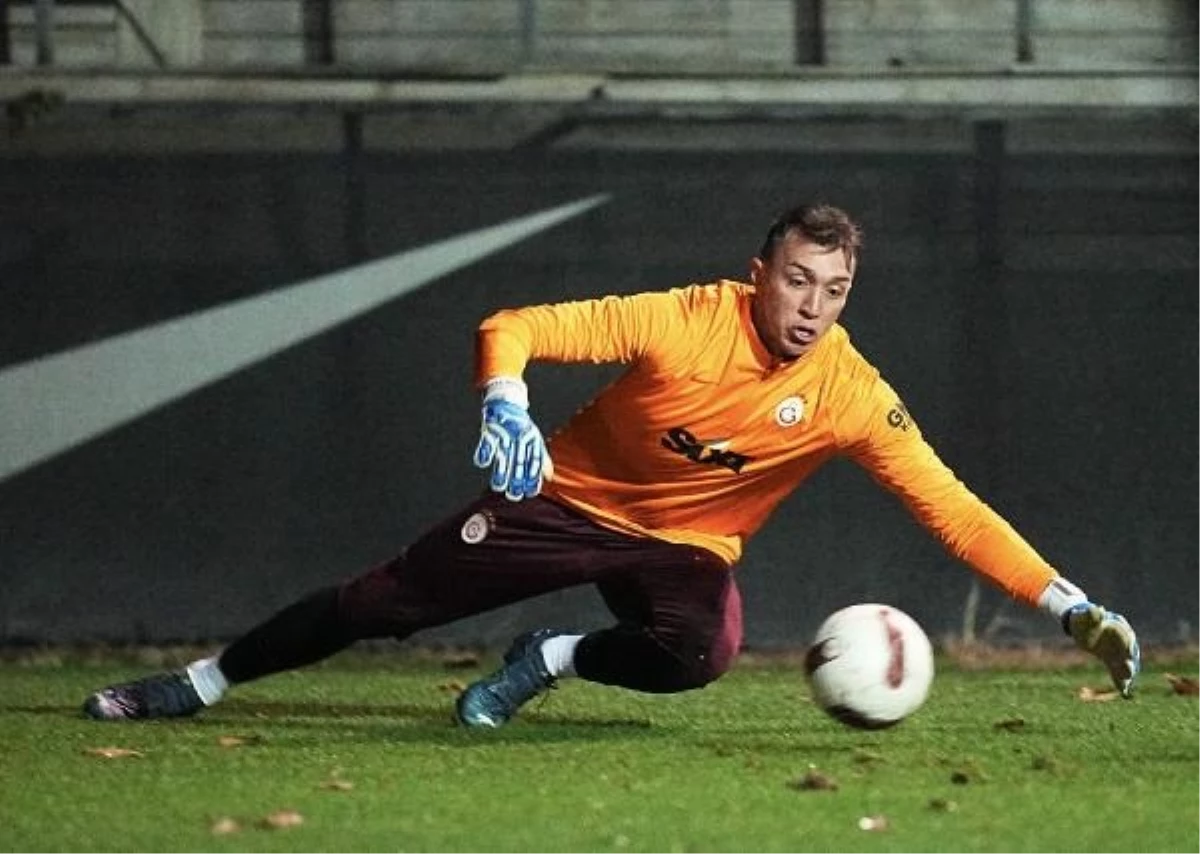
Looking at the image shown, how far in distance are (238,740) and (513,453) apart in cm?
144

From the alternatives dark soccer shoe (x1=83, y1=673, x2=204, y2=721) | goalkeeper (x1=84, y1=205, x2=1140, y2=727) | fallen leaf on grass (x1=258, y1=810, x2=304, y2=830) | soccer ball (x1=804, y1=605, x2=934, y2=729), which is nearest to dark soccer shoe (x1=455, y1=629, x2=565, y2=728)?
goalkeeper (x1=84, y1=205, x2=1140, y2=727)

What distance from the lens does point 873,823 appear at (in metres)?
5.80

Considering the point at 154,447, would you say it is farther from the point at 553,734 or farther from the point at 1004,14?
the point at 1004,14

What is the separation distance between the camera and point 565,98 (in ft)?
35.8

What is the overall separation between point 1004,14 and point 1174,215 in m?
2.32

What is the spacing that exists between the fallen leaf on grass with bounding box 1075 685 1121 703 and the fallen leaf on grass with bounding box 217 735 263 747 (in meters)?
2.87

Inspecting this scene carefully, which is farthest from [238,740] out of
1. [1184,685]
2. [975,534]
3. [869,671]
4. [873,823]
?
[1184,685]

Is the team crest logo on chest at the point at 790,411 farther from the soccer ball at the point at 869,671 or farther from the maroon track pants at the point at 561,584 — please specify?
the soccer ball at the point at 869,671

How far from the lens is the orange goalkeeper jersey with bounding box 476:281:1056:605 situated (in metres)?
7.10

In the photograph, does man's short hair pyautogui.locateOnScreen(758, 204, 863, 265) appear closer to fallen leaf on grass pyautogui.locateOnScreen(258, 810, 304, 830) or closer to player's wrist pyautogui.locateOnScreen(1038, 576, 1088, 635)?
player's wrist pyautogui.locateOnScreen(1038, 576, 1088, 635)

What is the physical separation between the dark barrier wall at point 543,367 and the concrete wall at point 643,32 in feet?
6.03

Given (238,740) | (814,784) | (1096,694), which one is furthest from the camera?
(1096,694)

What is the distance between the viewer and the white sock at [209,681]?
757cm

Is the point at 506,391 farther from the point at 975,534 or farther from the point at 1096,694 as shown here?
the point at 1096,694
